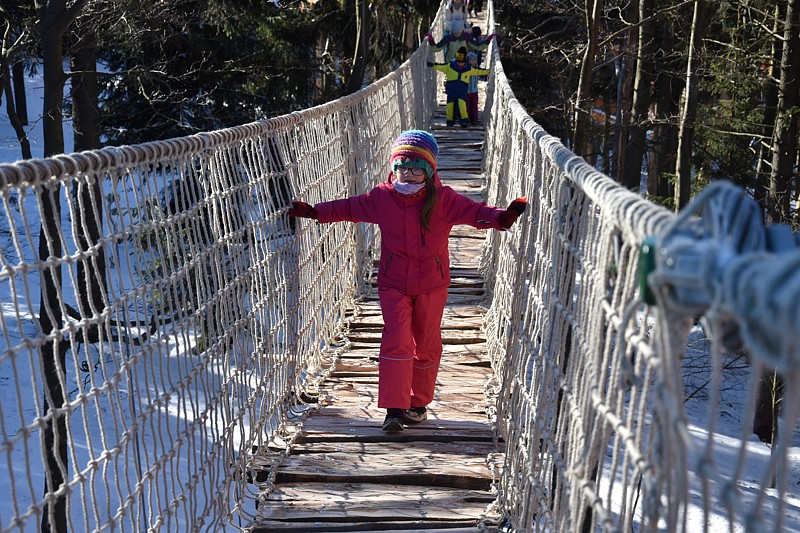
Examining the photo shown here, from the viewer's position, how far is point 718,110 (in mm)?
16203

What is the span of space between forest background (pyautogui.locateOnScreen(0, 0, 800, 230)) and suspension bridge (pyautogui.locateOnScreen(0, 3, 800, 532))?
467cm

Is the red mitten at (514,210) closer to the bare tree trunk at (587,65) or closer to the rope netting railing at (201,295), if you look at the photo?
the rope netting railing at (201,295)

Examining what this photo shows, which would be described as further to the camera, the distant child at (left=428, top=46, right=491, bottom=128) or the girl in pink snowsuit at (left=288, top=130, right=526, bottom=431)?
the distant child at (left=428, top=46, right=491, bottom=128)

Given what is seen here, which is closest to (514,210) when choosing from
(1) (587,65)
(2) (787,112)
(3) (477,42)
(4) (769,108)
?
(1) (587,65)

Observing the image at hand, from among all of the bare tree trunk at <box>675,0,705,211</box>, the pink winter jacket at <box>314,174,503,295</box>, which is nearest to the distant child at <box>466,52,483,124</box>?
the bare tree trunk at <box>675,0,705,211</box>

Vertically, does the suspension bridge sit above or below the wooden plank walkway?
above

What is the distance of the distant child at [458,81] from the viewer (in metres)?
10.1

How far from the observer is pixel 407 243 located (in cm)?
367

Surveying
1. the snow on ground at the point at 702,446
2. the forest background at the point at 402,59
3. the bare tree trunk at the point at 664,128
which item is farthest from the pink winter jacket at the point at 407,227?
the bare tree trunk at the point at 664,128

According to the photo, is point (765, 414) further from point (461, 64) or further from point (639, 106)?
point (461, 64)

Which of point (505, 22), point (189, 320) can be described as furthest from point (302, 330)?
point (505, 22)

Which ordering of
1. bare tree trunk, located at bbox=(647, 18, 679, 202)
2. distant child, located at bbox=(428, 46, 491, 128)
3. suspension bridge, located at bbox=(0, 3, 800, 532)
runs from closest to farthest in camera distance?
suspension bridge, located at bbox=(0, 3, 800, 532)
distant child, located at bbox=(428, 46, 491, 128)
bare tree trunk, located at bbox=(647, 18, 679, 202)

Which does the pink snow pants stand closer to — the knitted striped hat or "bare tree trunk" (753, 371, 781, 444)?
the knitted striped hat

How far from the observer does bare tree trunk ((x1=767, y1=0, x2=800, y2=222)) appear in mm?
10883
